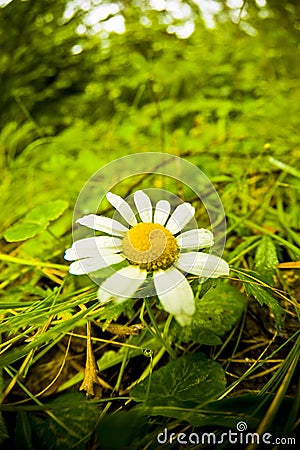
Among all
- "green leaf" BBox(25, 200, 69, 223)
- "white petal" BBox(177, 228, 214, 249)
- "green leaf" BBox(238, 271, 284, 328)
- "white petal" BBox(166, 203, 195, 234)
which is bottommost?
"green leaf" BBox(238, 271, 284, 328)

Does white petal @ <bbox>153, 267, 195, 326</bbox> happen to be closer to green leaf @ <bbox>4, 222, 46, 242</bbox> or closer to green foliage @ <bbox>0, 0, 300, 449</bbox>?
green foliage @ <bbox>0, 0, 300, 449</bbox>

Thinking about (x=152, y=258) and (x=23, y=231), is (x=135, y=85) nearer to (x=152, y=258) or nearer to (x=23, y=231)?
(x=23, y=231)

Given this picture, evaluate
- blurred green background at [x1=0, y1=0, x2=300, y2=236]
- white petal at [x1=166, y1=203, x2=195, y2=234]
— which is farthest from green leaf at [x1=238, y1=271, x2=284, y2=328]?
blurred green background at [x1=0, y1=0, x2=300, y2=236]

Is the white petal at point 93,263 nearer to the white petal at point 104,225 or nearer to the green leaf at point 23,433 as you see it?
the white petal at point 104,225

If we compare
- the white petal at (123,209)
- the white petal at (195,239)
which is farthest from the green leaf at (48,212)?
the white petal at (195,239)

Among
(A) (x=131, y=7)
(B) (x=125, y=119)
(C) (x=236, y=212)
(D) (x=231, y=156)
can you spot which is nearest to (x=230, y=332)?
(C) (x=236, y=212)

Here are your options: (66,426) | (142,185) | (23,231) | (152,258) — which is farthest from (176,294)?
(142,185)

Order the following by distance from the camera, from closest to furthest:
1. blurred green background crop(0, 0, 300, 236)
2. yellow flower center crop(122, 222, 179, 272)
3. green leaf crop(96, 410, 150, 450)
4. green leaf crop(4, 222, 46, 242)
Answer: green leaf crop(96, 410, 150, 450)
yellow flower center crop(122, 222, 179, 272)
green leaf crop(4, 222, 46, 242)
blurred green background crop(0, 0, 300, 236)

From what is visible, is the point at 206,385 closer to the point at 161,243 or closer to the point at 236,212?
the point at 161,243
